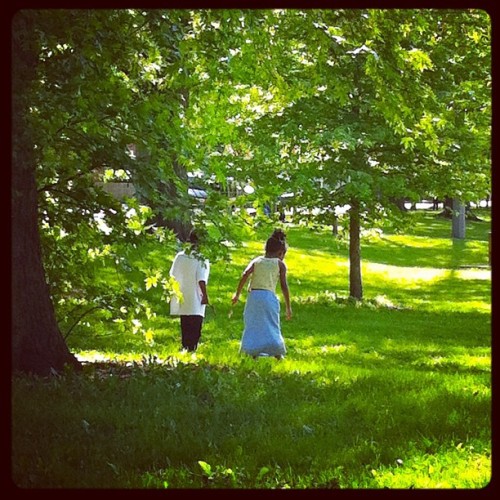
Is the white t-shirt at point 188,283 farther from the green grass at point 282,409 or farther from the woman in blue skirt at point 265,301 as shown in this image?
the woman in blue skirt at point 265,301

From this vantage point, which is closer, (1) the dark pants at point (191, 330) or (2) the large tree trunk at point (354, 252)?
(1) the dark pants at point (191, 330)

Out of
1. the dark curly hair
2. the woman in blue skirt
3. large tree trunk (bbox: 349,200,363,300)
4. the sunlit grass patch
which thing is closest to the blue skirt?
the woman in blue skirt

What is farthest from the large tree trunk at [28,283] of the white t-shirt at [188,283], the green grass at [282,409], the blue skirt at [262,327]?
the blue skirt at [262,327]

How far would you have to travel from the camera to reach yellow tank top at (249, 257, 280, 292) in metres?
7.85

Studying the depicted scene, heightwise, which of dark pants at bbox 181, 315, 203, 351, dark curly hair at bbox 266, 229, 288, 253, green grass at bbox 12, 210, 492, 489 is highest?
dark curly hair at bbox 266, 229, 288, 253

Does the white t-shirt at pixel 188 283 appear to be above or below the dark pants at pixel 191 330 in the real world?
above

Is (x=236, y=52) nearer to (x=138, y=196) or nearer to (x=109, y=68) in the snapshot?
(x=109, y=68)

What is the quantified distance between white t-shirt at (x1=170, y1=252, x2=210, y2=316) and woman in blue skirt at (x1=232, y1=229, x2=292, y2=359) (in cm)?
33

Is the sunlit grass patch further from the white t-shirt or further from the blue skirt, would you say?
the white t-shirt

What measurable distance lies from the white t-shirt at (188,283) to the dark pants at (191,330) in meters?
0.06

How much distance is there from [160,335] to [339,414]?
3.88 metres

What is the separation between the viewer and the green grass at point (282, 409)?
4141mm

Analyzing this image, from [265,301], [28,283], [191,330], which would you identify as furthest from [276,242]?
[28,283]

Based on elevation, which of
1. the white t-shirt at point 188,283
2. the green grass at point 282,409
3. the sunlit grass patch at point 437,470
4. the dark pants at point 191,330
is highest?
the white t-shirt at point 188,283
